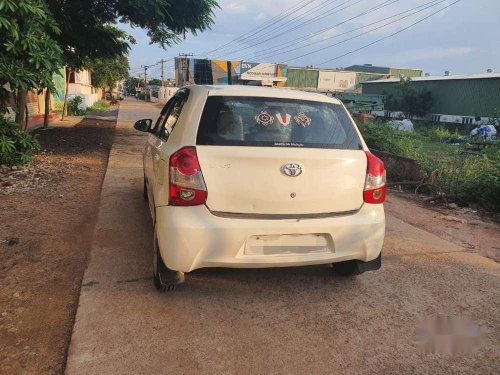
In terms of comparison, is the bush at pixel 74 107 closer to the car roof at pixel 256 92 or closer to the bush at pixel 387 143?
the bush at pixel 387 143

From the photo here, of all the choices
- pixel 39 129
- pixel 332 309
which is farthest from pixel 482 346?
pixel 39 129

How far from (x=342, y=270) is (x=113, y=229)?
2.61m

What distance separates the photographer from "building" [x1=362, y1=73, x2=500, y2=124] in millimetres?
28578

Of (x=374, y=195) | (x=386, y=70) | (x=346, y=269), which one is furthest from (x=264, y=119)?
(x=386, y=70)

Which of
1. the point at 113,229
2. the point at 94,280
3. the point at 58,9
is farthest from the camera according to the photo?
the point at 58,9

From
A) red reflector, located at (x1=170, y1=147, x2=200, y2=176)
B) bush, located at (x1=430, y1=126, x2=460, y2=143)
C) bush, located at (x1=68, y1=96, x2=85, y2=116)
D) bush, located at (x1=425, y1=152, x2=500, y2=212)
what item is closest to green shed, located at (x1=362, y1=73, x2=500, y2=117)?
bush, located at (x1=430, y1=126, x2=460, y2=143)

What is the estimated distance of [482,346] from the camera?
2883mm

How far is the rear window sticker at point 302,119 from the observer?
3361 mm

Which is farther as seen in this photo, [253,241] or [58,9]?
[58,9]

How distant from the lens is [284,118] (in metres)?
3.34

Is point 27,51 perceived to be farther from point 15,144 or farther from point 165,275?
point 165,275

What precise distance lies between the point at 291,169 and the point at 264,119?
0.50 meters

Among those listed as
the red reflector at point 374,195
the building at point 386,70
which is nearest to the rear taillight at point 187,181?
the red reflector at point 374,195

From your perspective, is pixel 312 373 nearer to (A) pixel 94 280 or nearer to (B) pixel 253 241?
(B) pixel 253 241
